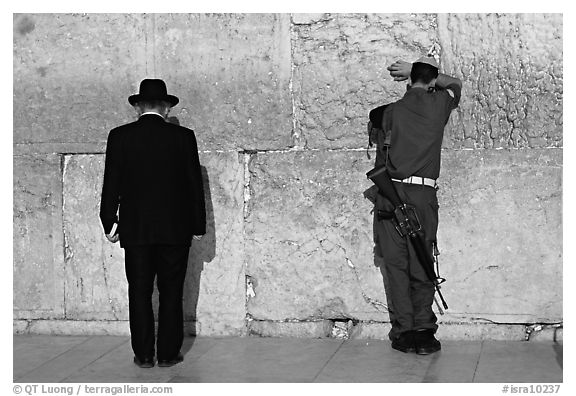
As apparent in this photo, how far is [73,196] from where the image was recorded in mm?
7648

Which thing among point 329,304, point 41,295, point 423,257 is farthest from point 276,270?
point 41,295

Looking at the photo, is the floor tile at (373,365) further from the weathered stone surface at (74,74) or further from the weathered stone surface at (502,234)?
the weathered stone surface at (74,74)

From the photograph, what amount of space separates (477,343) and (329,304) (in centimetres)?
95

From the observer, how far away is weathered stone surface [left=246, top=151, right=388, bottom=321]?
24.2ft

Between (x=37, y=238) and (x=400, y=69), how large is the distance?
2588mm

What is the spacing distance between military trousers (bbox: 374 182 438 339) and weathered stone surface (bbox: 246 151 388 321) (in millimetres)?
340

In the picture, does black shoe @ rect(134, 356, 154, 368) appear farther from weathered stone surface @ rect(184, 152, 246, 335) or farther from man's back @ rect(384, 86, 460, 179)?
man's back @ rect(384, 86, 460, 179)

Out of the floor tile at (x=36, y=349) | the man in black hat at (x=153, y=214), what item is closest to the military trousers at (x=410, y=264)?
the man in black hat at (x=153, y=214)

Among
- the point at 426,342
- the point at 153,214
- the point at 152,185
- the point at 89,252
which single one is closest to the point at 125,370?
the point at 153,214

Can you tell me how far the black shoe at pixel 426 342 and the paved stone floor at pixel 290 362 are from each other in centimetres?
5

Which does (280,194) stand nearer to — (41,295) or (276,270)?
(276,270)

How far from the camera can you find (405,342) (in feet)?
23.0

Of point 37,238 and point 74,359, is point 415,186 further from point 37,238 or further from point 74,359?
point 37,238

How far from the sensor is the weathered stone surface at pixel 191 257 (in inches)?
295
